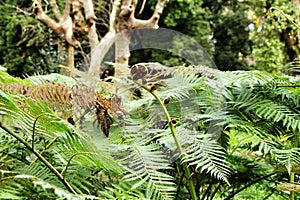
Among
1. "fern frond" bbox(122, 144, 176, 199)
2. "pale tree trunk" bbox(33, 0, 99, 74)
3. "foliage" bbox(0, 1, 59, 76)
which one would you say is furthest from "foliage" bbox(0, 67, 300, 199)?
"foliage" bbox(0, 1, 59, 76)

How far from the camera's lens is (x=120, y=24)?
22.9 feet

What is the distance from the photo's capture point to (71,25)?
26.0 ft

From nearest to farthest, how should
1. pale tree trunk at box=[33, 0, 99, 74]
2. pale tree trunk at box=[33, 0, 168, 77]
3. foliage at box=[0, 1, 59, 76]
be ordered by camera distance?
1. pale tree trunk at box=[33, 0, 168, 77]
2. pale tree trunk at box=[33, 0, 99, 74]
3. foliage at box=[0, 1, 59, 76]


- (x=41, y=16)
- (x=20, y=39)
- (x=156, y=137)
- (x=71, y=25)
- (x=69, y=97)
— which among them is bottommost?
(x=20, y=39)

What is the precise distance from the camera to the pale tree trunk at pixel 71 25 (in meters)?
7.35

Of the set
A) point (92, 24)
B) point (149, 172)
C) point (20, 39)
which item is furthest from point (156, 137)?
point (20, 39)

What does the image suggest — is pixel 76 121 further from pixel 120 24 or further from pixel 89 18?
pixel 89 18

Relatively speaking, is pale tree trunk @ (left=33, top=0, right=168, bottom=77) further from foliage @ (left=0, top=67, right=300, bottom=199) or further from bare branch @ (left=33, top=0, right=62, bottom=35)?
foliage @ (left=0, top=67, right=300, bottom=199)

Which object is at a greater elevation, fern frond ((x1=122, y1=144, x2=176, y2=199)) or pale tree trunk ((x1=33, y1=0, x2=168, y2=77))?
fern frond ((x1=122, y1=144, x2=176, y2=199))

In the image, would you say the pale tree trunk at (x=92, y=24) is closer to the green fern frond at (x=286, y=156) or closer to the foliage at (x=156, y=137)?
the foliage at (x=156, y=137)

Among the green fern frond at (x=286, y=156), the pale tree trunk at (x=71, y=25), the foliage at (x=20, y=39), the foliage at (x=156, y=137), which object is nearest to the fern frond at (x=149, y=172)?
the foliage at (x=156, y=137)

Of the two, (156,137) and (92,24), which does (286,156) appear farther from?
(92,24)

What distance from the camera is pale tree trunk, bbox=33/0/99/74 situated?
7348 mm

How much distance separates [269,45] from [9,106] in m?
9.14
